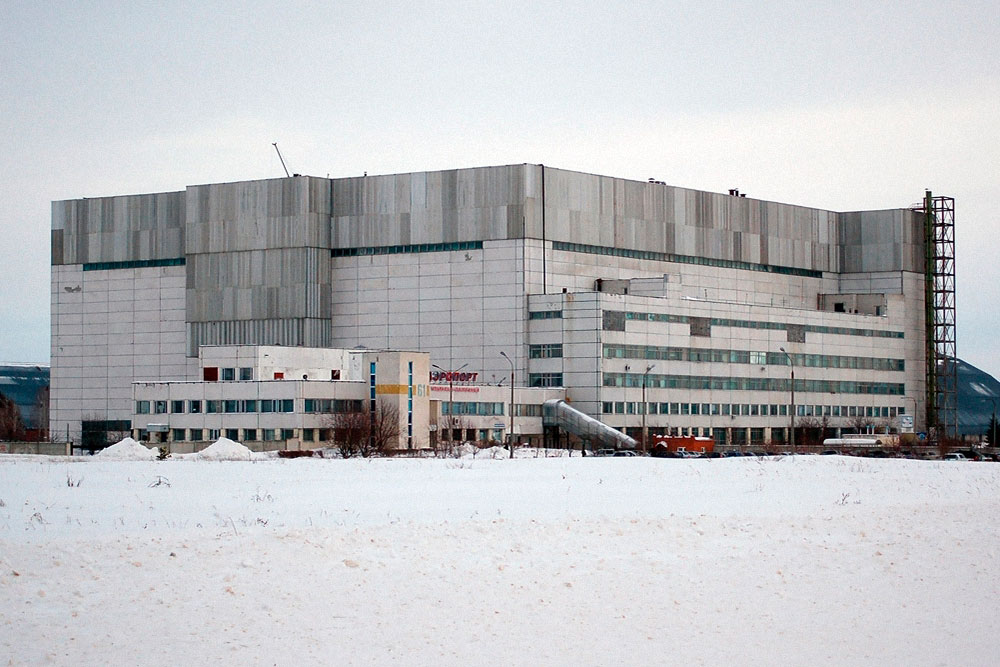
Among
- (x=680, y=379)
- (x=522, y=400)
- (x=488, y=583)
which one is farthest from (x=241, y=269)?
(x=488, y=583)

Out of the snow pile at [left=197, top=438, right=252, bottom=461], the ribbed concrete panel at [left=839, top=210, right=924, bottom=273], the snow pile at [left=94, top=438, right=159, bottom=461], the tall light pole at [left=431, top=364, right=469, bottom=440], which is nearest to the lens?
the snow pile at [left=197, top=438, right=252, bottom=461]

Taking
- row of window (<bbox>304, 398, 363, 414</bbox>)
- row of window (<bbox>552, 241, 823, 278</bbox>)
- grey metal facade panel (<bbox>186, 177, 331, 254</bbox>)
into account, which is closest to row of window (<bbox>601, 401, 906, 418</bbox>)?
row of window (<bbox>552, 241, 823, 278</bbox>)

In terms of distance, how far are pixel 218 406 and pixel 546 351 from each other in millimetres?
35860

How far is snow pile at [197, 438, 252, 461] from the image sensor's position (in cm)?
7400

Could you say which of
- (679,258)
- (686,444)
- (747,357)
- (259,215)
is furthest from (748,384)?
(259,215)

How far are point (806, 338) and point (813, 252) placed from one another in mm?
17825

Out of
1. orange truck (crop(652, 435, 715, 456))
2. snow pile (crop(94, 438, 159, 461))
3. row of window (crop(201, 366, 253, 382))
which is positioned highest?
row of window (crop(201, 366, 253, 382))

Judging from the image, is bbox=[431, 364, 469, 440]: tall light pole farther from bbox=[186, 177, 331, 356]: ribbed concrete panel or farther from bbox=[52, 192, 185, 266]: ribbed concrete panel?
bbox=[52, 192, 185, 266]: ribbed concrete panel

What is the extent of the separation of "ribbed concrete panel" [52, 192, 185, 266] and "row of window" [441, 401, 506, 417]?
47228 millimetres

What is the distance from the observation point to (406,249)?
152 metres

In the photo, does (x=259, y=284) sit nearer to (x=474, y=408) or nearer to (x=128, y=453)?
(x=474, y=408)

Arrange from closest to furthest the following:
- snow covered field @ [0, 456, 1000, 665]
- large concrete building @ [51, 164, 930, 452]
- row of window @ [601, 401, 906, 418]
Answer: snow covered field @ [0, 456, 1000, 665] < row of window @ [601, 401, 906, 418] < large concrete building @ [51, 164, 930, 452]

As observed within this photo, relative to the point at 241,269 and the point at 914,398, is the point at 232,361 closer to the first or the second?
the point at 241,269

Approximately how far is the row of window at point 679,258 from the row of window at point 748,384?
575 inches
